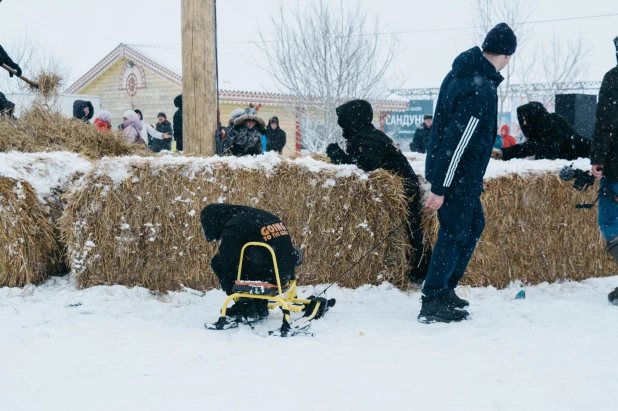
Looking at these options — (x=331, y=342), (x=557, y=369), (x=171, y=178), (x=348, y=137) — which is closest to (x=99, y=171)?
(x=171, y=178)

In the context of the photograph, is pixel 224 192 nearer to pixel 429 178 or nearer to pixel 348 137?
pixel 348 137

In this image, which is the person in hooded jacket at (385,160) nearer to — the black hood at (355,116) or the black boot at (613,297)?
the black hood at (355,116)

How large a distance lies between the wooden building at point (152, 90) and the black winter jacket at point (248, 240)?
1557cm

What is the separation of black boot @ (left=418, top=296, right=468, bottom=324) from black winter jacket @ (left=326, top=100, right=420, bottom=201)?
1215 mm

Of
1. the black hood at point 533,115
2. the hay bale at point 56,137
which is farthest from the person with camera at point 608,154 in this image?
the hay bale at point 56,137

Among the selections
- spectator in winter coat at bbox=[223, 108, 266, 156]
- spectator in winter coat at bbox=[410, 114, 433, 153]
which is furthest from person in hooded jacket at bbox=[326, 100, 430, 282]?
spectator in winter coat at bbox=[410, 114, 433, 153]

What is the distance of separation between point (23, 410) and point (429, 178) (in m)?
2.75

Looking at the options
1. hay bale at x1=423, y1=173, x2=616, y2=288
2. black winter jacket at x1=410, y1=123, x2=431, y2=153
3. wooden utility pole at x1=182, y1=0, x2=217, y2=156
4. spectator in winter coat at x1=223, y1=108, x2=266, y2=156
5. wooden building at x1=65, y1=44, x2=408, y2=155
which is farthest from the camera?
wooden building at x1=65, y1=44, x2=408, y2=155

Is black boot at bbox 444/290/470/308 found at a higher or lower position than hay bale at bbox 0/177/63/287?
lower

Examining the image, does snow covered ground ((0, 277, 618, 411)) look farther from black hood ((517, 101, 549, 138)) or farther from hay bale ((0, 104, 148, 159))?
black hood ((517, 101, 549, 138))

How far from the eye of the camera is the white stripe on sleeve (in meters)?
4.00

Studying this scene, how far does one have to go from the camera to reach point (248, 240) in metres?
4.02

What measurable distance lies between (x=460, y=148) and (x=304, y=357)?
5.55ft

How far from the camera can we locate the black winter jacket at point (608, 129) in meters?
4.64
